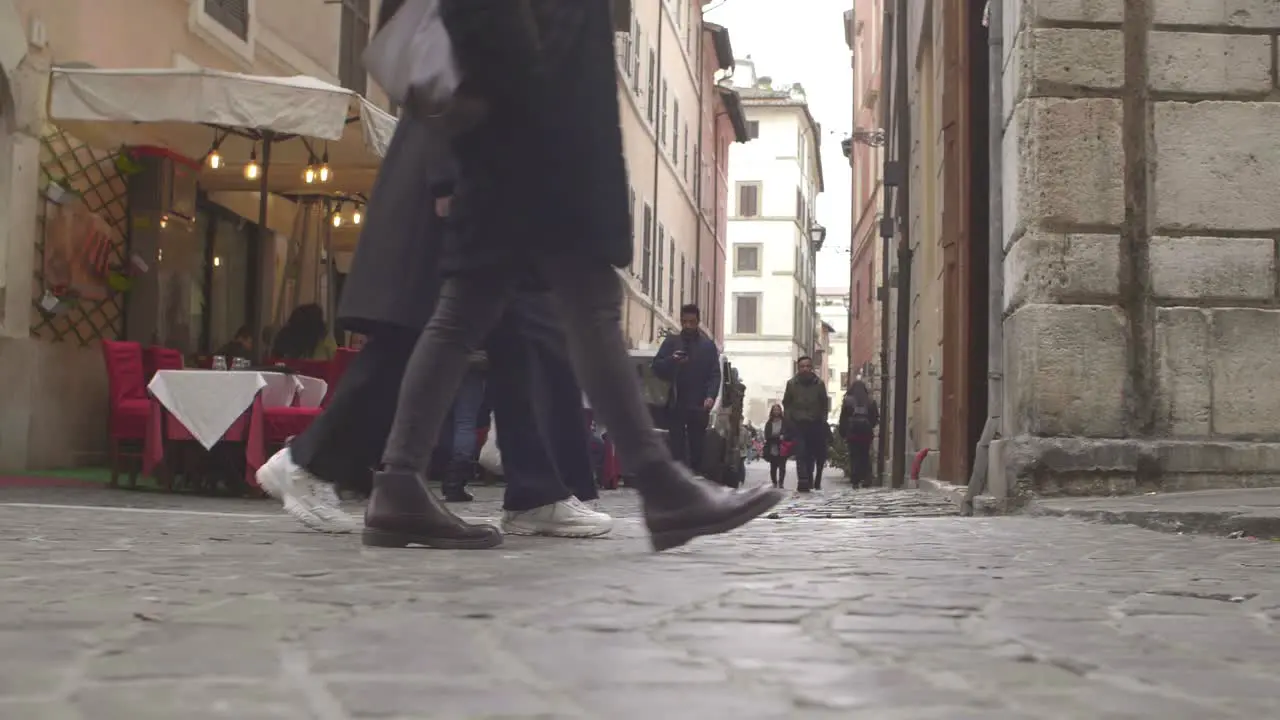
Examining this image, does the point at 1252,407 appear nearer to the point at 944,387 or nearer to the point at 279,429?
the point at 944,387

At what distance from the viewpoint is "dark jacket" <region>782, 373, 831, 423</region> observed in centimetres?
1608

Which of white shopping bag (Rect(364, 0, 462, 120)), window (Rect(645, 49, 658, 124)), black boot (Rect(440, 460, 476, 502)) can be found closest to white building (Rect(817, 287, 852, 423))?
window (Rect(645, 49, 658, 124))

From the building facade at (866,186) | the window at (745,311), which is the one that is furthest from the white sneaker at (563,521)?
the window at (745,311)

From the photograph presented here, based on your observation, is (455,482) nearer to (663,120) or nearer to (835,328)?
(663,120)

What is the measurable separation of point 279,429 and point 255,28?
651cm

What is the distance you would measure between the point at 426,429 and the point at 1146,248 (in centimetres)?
383

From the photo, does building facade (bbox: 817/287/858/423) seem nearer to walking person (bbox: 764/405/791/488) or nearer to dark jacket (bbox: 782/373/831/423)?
walking person (bbox: 764/405/791/488)

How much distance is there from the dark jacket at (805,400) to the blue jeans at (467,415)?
256 inches

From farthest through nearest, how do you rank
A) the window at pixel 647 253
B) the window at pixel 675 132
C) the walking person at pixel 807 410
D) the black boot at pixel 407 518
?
the window at pixel 675 132 < the window at pixel 647 253 < the walking person at pixel 807 410 < the black boot at pixel 407 518

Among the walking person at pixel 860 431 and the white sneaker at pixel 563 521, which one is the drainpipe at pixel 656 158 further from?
the white sneaker at pixel 563 521

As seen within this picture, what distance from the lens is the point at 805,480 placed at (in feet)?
51.4

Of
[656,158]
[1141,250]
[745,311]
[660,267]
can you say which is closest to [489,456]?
[1141,250]

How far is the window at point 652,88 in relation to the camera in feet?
96.0

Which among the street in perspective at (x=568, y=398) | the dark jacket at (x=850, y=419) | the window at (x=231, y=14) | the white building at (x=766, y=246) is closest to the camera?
the street in perspective at (x=568, y=398)
